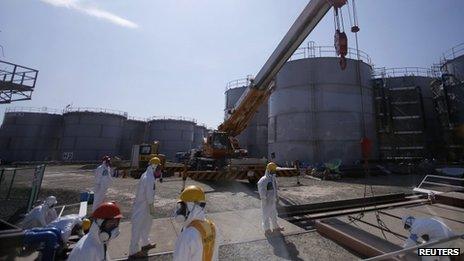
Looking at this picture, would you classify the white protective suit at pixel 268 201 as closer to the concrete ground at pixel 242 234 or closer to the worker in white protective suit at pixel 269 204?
the worker in white protective suit at pixel 269 204

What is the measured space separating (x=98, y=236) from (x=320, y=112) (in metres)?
22.6

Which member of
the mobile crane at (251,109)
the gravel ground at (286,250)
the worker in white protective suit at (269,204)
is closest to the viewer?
the gravel ground at (286,250)

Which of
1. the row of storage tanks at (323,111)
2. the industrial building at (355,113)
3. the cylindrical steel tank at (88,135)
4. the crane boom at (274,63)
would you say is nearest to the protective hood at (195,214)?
the crane boom at (274,63)

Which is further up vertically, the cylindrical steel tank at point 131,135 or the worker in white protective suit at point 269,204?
the cylindrical steel tank at point 131,135

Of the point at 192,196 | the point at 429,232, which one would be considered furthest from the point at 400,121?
the point at 192,196

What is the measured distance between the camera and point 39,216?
19.8ft

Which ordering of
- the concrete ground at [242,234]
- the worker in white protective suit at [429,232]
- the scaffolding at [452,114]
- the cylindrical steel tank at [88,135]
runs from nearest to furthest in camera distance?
the worker in white protective suit at [429,232], the concrete ground at [242,234], the scaffolding at [452,114], the cylindrical steel tank at [88,135]

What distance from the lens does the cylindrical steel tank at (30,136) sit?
41281 millimetres

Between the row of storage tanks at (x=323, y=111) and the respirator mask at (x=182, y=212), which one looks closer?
the respirator mask at (x=182, y=212)

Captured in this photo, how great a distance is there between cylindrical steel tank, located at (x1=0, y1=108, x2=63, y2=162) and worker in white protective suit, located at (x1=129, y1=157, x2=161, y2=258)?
153 feet

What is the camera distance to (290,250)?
18.6 ft

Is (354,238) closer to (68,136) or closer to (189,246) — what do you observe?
(189,246)

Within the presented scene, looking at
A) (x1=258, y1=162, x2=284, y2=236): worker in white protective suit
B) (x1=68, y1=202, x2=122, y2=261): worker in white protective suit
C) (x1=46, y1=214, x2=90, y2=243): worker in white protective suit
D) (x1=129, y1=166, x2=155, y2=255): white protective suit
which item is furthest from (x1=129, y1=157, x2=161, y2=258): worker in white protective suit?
(x1=68, y1=202, x2=122, y2=261): worker in white protective suit

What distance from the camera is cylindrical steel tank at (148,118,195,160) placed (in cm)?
4734
